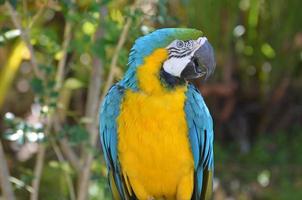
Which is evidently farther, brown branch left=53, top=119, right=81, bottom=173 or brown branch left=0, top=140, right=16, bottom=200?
brown branch left=53, top=119, right=81, bottom=173

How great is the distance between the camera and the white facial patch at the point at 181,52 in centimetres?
169

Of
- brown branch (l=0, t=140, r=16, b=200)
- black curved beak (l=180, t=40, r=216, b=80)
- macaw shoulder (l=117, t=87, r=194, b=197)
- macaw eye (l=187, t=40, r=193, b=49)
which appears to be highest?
macaw eye (l=187, t=40, r=193, b=49)

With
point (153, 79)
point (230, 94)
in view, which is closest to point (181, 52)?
point (153, 79)

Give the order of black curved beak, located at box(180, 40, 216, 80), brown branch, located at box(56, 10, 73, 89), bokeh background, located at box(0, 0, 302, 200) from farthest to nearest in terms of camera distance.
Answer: bokeh background, located at box(0, 0, 302, 200)
brown branch, located at box(56, 10, 73, 89)
black curved beak, located at box(180, 40, 216, 80)

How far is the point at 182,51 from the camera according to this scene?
1.70 meters

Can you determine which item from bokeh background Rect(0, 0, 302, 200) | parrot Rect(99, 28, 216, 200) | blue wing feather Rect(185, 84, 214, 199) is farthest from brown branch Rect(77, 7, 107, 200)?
blue wing feather Rect(185, 84, 214, 199)

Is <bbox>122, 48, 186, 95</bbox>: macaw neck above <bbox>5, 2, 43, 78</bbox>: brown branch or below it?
below

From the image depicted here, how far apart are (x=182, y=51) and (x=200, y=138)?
0.86ft

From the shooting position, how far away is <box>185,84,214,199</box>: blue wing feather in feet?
5.91

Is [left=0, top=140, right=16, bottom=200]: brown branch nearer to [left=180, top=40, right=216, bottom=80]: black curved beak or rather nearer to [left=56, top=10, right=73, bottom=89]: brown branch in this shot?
[left=56, top=10, right=73, bottom=89]: brown branch

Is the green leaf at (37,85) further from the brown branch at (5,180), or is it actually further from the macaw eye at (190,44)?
the macaw eye at (190,44)

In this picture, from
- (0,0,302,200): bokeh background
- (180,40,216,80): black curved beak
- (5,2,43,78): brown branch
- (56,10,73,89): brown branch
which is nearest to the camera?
(180,40,216,80): black curved beak

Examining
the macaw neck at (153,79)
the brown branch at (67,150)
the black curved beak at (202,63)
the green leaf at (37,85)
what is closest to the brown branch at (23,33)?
the green leaf at (37,85)

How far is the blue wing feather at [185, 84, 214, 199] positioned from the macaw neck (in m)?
0.06
